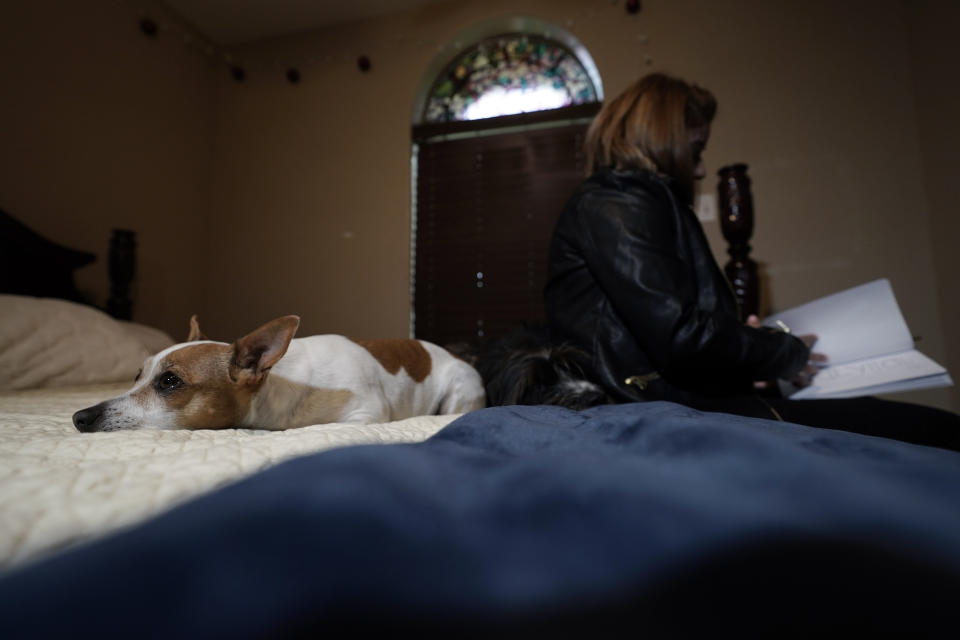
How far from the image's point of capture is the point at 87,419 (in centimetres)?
72

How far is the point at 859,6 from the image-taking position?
2.37 meters

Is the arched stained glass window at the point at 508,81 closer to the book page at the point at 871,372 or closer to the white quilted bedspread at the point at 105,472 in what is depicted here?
the book page at the point at 871,372

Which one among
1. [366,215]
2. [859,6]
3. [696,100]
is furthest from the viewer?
[366,215]

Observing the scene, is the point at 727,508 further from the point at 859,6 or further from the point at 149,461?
the point at 859,6

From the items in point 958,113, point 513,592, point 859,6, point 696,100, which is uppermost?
point 859,6

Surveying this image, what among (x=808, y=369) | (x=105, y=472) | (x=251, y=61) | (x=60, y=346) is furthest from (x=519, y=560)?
(x=251, y=61)

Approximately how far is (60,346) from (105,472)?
4.54ft

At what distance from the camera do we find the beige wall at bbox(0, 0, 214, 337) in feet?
7.32

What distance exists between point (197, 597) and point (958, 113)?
280 centimetres

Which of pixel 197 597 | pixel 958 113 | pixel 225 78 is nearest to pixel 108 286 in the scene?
pixel 225 78

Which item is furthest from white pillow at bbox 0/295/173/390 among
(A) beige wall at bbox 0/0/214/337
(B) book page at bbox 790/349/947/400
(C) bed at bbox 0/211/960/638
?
(B) book page at bbox 790/349/947/400

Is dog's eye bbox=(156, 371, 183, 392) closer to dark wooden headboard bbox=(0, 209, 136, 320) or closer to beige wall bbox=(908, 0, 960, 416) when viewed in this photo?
dark wooden headboard bbox=(0, 209, 136, 320)

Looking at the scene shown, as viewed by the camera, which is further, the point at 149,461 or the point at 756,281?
the point at 756,281

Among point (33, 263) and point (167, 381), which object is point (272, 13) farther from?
point (167, 381)
